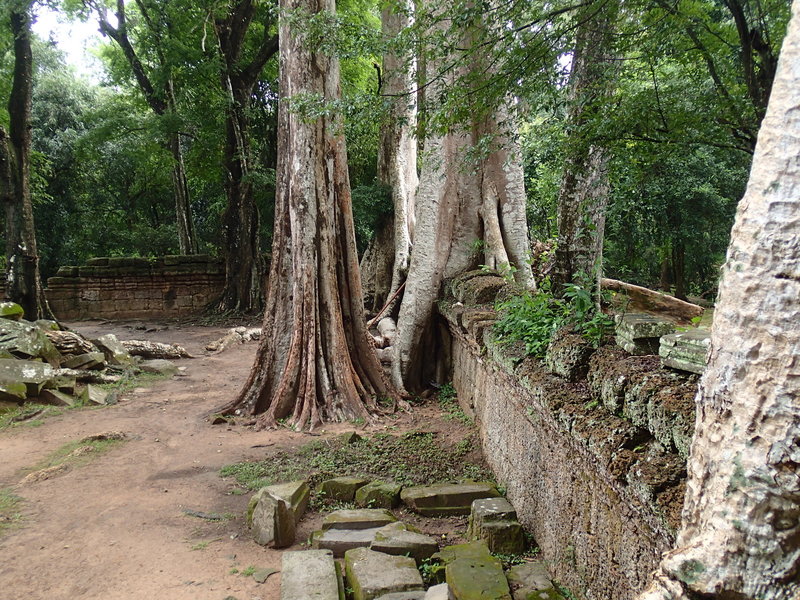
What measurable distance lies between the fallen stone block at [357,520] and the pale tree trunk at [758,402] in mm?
2421

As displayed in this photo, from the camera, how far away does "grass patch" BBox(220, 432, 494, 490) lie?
434 cm

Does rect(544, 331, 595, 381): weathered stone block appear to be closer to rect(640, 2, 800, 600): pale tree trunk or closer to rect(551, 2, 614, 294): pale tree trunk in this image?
rect(551, 2, 614, 294): pale tree trunk

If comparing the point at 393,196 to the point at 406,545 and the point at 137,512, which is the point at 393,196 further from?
the point at 406,545

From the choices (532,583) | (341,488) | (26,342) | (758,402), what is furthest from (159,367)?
(758,402)

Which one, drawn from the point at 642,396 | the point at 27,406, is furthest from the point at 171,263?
the point at 642,396

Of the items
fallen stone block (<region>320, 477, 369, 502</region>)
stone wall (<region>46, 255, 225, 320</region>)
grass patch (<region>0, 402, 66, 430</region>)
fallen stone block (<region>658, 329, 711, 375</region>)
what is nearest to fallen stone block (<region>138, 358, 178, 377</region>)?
grass patch (<region>0, 402, 66, 430</region>)

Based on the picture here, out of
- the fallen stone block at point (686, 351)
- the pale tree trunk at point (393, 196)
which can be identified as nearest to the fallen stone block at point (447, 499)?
the fallen stone block at point (686, 351)

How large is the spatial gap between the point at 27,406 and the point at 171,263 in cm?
932

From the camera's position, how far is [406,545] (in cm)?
304

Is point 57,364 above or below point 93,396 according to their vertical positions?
above

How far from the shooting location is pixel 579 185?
4363 millimetres

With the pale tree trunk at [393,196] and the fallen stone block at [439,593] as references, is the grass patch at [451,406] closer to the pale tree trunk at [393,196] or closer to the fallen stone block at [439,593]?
the fallen stone block at [439,593]

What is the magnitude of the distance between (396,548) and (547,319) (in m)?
1.59

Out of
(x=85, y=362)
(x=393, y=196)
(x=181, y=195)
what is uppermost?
(x=181, y=195)
